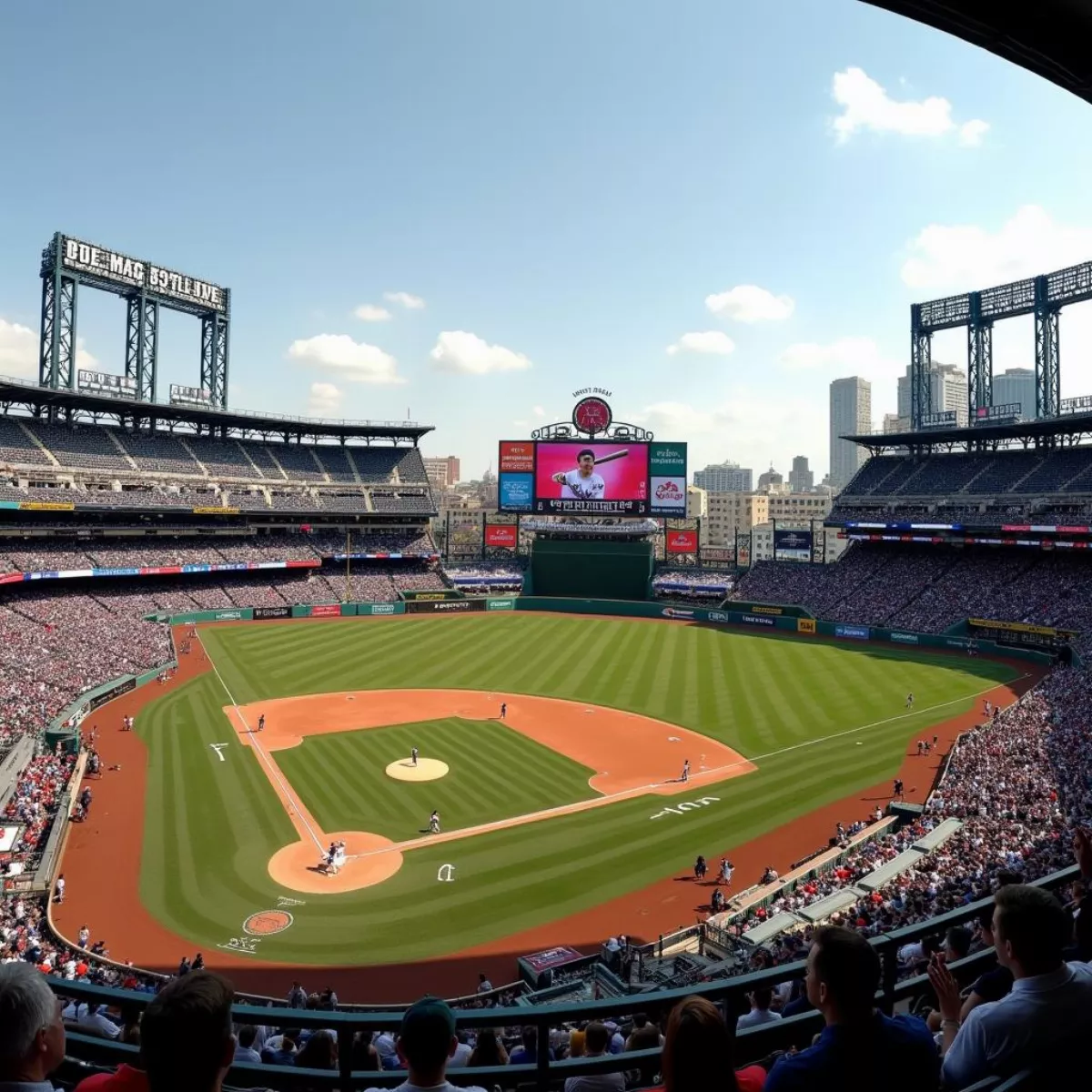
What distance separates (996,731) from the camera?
31.6m

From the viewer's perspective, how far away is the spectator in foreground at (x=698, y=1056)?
2.79 m

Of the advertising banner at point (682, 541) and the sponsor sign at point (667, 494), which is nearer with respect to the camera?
the sponsor sign at point (667, 494)

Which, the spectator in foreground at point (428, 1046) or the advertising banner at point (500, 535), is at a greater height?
the advertising banner at point (500, 535)

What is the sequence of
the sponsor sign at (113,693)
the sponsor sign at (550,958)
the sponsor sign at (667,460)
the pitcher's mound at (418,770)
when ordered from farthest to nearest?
1. the sponsor sign at (667,460)
2. the sponsor sign at (113,693)
3. the pitcher's mound at (418,770)
4. the sponsor sign at (550,958)

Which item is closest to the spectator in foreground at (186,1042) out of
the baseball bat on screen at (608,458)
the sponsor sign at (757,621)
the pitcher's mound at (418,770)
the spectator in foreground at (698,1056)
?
the spectator in foreground at (698,1056)

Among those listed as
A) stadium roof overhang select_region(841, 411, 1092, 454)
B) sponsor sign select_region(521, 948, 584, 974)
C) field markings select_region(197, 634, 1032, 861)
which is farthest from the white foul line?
stadium roof overhang select_region(841, 411, 1092, 454)

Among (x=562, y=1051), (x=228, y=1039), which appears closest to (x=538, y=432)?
(x=562, y=1051)

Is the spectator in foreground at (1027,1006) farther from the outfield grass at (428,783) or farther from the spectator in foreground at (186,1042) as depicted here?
the outfield grass at (428,783)

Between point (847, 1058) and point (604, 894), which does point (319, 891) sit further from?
point (847, 1058)

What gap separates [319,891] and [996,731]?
26497mm

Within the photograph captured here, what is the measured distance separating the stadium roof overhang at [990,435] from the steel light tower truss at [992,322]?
1721 millimetres

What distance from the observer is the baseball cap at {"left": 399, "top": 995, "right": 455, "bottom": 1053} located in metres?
3.17

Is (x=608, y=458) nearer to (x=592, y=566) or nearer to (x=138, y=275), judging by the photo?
(x=592, y=566)

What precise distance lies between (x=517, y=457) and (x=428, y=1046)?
74.8 meters
